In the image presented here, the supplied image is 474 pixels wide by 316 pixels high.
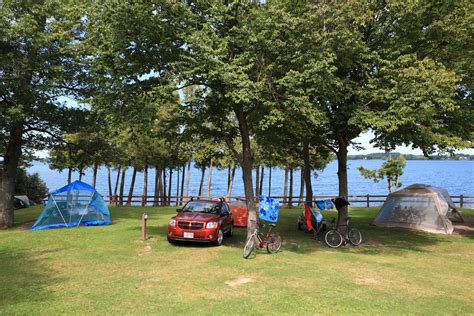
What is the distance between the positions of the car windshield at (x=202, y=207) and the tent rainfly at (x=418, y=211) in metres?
9.37

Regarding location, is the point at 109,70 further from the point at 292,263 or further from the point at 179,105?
the point at 292,263

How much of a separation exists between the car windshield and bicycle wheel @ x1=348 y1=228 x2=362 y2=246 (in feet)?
16.1

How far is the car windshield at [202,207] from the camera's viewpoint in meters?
13.2

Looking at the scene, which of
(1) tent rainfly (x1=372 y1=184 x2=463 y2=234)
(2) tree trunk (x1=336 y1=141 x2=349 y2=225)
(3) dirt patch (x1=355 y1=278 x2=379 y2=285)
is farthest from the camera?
(1) tent rainfly (x1=372 y1=184 x2=463 y2=234)

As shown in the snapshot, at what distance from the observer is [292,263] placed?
9.97 meters

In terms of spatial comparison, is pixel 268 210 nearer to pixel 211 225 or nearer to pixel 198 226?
pixel 211 225

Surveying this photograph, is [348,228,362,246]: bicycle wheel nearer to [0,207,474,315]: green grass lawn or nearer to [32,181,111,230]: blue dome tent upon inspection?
[0,207,474,315]: green grass lawn

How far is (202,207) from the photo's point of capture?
1340cm

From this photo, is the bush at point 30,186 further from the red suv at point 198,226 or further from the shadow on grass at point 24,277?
the red suv at point 198,226

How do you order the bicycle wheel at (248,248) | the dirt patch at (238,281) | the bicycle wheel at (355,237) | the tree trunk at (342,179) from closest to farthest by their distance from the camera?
1. the dirt patch at (238,281)
2. the bicycle wheel at (248,248)
3. the bicycle wheel at (355,237)
4. the tree trunk at (342,179)

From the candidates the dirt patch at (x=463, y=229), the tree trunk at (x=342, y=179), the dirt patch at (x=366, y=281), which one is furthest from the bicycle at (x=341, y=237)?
the dirt patch at (x=463, y=229)

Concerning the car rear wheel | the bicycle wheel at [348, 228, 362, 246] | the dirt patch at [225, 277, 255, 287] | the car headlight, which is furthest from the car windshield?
the dirt patch at [225, 277, 255, 287]

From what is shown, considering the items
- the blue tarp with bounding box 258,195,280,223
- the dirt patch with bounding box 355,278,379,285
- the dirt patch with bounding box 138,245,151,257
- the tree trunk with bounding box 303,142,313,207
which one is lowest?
the dirt patch with bounding box 355,278,379,285

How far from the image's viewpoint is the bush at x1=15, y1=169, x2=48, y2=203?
121 feet
